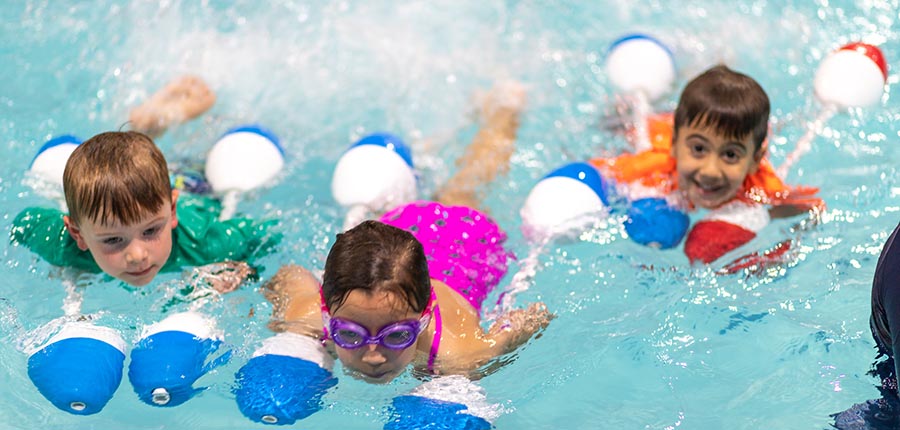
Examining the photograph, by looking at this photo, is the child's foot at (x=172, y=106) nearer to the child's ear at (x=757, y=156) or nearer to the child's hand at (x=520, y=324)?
the child's hand at (x=520, y=324)

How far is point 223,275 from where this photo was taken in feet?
15.8

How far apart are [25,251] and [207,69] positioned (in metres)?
2.18

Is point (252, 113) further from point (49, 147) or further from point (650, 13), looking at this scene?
point (650, 13)

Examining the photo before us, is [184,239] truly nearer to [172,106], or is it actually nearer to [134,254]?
[134,254]

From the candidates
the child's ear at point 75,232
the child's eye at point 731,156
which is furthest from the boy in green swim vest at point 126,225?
the child's eye at point 731,156

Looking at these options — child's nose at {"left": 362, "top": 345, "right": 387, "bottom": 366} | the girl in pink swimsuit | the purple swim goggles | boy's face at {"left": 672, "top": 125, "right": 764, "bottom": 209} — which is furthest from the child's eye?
child's nose at {"left": 362, "top": 345, "right": 387, "bottom": 366}

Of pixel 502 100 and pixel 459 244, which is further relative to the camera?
pixel 502 100

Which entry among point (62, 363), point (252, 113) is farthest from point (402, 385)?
point (252, 113)

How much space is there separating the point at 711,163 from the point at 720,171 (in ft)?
0.18

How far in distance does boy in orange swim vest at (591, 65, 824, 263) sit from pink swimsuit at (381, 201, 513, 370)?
88 cm

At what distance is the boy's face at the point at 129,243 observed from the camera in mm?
4309

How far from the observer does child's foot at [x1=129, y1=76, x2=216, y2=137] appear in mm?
Result: 5945

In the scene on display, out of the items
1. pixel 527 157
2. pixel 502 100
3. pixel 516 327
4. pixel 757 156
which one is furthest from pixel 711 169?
pixel 502 100

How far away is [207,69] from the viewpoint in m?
6.77
